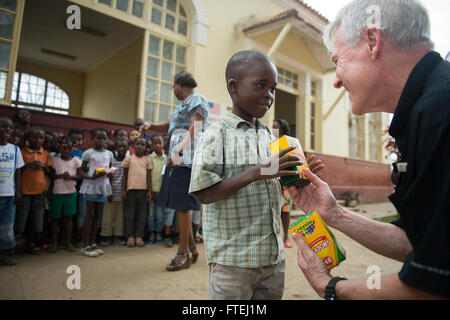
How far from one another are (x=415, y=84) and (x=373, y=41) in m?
0.20

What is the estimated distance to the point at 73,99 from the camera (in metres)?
10.8

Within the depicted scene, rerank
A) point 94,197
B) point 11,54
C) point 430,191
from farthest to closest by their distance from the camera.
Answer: point 11,54
point 94,197
point 430,191

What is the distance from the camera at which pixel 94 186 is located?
3295 millimetres

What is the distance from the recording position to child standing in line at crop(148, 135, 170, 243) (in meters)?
3.89

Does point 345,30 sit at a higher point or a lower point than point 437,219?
higher

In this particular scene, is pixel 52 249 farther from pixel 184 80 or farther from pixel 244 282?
pixel 244 282

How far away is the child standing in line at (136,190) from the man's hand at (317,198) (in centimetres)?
291

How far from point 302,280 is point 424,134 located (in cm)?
213

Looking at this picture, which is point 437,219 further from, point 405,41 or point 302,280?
point 302,280

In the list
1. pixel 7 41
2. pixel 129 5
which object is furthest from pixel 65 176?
pixel 129 5

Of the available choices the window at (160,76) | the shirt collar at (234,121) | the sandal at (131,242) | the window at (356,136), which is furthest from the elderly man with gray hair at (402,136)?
the window at (356,136)

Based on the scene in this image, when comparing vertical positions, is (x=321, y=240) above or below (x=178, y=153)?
below

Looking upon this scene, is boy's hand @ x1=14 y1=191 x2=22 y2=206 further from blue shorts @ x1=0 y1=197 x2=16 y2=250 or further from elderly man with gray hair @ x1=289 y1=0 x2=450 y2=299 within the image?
elderly man with gray hair @ x1=289 y1=0 x2=450 y2=299
